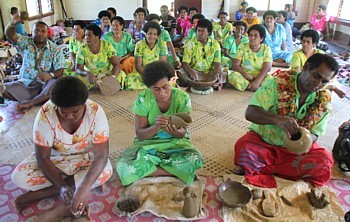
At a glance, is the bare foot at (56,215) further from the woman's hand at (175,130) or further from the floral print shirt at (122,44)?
the floral print shirt at (122,44)

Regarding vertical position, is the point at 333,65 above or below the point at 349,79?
above

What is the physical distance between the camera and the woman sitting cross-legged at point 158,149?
85.1 inches

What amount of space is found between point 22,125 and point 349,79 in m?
4.19

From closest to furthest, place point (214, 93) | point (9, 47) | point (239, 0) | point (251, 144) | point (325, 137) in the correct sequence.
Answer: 1. point (251, 144)
2. point (325, 137)
3. point (214, 93)
4. point (9, 47)
5. point (239, 0)

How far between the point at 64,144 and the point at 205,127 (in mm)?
1585

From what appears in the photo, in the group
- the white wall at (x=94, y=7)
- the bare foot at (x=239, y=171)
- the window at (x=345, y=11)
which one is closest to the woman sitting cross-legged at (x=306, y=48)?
the bare foot at (x=239, y=171)

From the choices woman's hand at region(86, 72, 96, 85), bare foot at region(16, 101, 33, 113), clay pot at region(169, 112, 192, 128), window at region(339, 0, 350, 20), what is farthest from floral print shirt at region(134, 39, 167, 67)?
window at region(339, 0, 350, 20)

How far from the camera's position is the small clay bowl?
2.00 m

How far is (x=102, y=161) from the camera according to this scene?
1.91 meters

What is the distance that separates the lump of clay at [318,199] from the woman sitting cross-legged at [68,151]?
1329mm

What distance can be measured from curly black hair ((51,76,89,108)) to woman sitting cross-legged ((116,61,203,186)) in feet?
1.81

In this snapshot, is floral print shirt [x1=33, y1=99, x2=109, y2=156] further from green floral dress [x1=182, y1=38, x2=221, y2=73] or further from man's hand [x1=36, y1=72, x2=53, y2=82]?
green floral dress [x1=182, y1=38, x2=221, y2=73]

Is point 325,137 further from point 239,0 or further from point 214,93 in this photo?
point 239,0

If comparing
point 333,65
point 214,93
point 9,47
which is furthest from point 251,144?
point 9,47
